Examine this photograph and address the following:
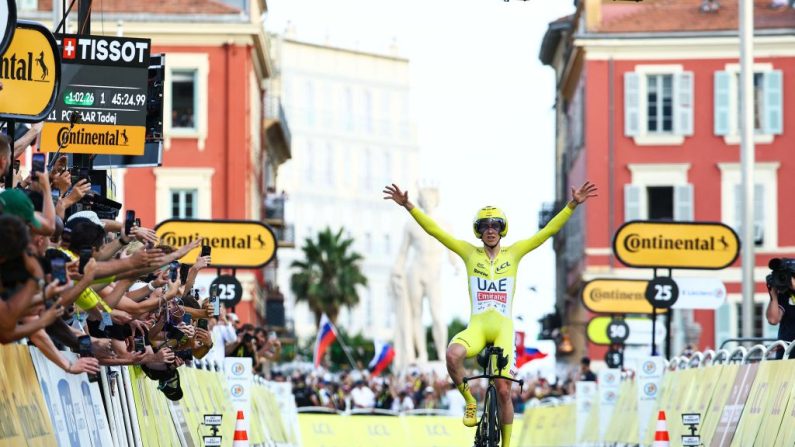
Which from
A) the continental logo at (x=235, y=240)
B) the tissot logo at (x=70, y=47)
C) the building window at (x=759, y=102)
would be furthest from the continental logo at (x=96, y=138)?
the building window at (x=759, y=102)

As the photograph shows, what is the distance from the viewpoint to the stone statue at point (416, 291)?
64.6 m

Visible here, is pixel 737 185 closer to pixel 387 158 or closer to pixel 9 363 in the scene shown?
pixel 9 363

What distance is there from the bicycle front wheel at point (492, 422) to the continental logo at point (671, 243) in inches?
516

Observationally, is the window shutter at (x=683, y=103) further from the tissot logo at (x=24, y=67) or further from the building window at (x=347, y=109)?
the building window at (x=347, y=109)

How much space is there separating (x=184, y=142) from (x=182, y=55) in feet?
9.01

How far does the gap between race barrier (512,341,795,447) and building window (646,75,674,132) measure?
108ft

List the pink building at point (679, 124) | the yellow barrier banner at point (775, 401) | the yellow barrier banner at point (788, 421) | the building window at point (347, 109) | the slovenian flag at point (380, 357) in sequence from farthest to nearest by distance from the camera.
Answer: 1. the building window at point (347, 109)
2. the pink building at point (679, 124)
3. the slovenian flag at point (380, 357)
4. the yellow barrier banner at point (775, 401)
5. the yellow barrier banner at point (788, 421)

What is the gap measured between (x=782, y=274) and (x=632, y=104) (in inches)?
1795

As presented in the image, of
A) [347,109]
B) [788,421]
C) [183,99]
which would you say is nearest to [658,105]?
[183,99]

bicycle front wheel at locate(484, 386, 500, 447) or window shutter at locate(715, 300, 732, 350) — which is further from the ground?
bicycle front wheel at locate(484, 386, 500, 447)

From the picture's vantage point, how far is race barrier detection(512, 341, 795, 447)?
14.7m

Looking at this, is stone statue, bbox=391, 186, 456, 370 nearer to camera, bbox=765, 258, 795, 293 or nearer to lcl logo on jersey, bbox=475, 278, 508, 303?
camera, bbox=765, 258, 795, 293

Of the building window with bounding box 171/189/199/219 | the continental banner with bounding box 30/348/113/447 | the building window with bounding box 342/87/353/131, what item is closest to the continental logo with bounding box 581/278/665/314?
the continental banner with bounding box 30/348/113/447

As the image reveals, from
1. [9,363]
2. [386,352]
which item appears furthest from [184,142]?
[9,363]
